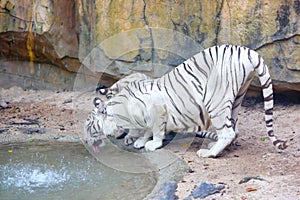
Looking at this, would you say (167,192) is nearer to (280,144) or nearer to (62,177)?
(62,177)

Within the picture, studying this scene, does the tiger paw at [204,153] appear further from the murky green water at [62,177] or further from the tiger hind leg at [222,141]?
the murky green water at [62,177]

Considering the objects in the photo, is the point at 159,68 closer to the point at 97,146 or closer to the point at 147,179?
the point at 97,146

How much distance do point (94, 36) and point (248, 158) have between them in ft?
10.2

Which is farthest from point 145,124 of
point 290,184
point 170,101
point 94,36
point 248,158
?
point 94,36

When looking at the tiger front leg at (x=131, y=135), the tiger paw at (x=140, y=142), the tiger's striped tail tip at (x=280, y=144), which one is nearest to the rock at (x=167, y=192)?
the tiger's striped tail tip at (x=280, y=144)

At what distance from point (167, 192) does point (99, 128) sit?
1577mm

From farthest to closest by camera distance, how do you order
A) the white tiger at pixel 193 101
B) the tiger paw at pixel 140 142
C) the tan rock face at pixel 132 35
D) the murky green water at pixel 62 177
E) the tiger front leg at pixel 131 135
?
the tan rock face at pixel 132 35 < the tiger front leg at pixel 131 135 < the tiger paw at pixel 140 142 < the white tiger at pixel 193 101 < the murky green water at pixel 62 177

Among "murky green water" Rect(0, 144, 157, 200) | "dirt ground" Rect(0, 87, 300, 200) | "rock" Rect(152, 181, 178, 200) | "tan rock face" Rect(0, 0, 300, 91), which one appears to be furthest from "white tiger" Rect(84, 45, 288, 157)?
"tan rock face" Rect(0, 0, 300, 91)

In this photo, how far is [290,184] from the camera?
3496 mm

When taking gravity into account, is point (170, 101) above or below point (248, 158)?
above

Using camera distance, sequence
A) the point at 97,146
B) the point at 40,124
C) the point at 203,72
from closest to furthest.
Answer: the point at 203,72
the point at 97,146
the point at 40,124

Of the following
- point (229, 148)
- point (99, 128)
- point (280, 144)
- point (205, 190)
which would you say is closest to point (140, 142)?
point (99, 128)

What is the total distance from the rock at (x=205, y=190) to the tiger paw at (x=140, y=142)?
53.2 inches

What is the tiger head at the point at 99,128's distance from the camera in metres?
5.00
